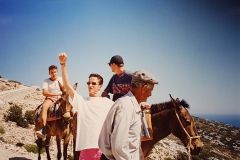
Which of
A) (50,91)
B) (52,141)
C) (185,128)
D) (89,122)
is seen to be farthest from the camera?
(52,141)

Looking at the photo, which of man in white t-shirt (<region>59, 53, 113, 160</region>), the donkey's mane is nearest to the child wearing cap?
the donkey's mane

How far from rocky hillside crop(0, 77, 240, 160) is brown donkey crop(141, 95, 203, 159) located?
5.93 metres

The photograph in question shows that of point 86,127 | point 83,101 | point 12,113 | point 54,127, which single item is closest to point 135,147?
point 86,127

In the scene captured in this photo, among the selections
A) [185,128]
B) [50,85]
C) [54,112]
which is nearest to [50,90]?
[50,85]

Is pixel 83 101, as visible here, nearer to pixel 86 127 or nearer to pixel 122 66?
pixel 86 127

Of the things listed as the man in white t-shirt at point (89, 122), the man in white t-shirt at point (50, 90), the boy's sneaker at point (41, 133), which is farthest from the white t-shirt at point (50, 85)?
the man in white t-shirt at point (89, 122)

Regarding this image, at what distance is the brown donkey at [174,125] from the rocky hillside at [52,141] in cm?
593

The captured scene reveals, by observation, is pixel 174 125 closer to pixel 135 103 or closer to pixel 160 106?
pixel 160 106

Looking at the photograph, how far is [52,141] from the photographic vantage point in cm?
1292

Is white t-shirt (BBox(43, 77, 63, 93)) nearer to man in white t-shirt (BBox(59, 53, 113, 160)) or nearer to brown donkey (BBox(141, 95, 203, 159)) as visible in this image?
brown donkey (BBox(141, 95, 203, 159))

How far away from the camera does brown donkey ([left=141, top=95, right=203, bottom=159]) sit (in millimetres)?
4065

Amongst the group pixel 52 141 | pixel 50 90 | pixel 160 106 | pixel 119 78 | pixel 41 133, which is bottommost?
pixel 52 141

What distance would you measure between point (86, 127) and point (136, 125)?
933 millimetres

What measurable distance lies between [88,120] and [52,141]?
1131 centimetres
